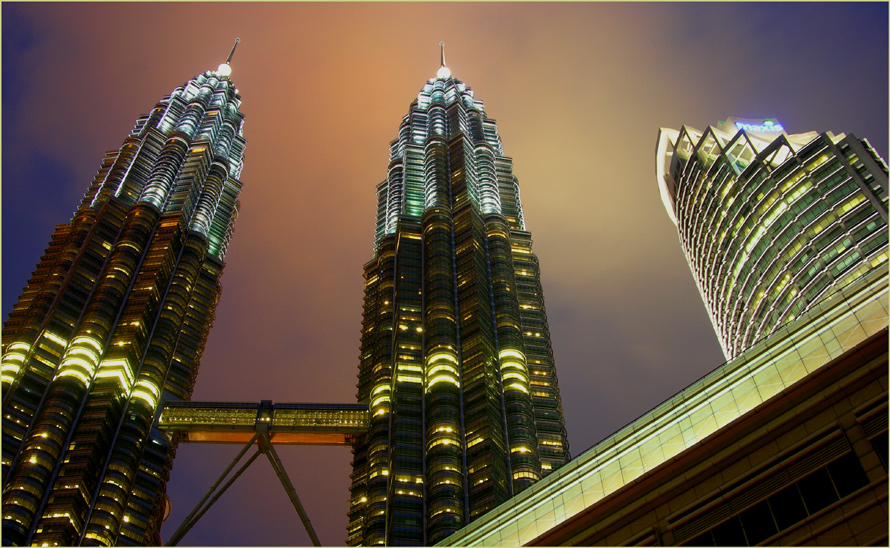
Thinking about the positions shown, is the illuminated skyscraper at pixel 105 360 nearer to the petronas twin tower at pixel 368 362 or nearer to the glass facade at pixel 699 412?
the petronas twin tower at pixel 368 362

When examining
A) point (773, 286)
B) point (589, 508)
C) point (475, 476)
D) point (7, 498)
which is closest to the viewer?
point (589, 508)

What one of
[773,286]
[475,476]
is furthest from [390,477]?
[773,286]

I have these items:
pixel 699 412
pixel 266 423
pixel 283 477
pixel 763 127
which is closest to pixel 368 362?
pixel 266 423

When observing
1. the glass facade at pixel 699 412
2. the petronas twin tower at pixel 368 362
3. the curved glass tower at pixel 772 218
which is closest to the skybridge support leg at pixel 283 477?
the petronas twin tower at pixel 368 362

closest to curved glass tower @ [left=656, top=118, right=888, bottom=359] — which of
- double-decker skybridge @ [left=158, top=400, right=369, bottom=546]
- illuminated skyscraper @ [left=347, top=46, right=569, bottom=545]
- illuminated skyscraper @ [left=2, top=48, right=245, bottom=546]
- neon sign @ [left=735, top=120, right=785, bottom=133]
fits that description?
neon sign @ [left=735, top=120, right=785, bottom=133]

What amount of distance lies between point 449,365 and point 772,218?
57.8 metres

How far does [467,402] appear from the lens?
130 m

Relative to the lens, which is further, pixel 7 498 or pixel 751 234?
pixel 751 234

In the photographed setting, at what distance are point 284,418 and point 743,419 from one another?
364 ft

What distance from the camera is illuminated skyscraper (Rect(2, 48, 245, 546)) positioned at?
12912 centimetres

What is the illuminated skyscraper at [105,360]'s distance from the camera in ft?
424

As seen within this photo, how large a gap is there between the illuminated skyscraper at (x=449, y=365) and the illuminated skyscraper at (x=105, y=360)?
36.9 metres

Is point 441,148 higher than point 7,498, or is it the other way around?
point 441,148

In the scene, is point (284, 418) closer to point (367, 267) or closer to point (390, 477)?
point (390, 477)
